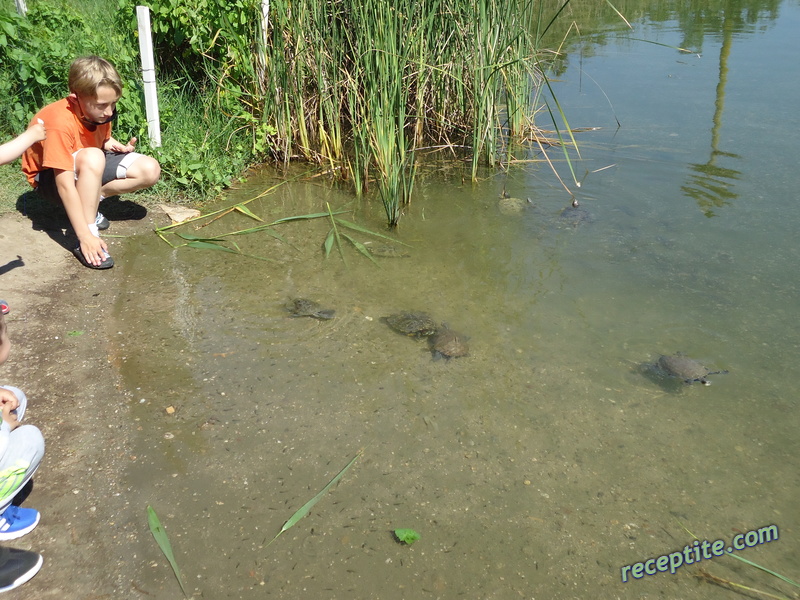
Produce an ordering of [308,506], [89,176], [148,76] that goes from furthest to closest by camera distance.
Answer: [148,76], [89,176], [308,506]

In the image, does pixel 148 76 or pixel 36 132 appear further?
pixel 148 76

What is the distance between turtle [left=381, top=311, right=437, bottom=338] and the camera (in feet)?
11.2

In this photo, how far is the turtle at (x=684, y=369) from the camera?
3.11 m

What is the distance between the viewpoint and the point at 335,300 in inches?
145

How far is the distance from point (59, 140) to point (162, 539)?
2306mm

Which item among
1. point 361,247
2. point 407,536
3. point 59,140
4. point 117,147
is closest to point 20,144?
point 59,140

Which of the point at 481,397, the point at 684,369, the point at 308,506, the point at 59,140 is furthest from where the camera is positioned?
the point at 59,140

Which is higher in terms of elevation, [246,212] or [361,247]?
[246,212]

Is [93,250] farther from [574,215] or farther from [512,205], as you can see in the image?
[574,215]

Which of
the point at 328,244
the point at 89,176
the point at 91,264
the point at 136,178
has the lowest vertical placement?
the point at 328,244

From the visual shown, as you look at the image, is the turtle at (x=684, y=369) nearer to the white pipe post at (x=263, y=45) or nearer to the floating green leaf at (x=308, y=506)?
the floating green leaf at (x=308, y=506)

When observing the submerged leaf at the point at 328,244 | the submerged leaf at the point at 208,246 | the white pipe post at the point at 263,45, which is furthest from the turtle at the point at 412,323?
the white pipe post at the point at 263,45

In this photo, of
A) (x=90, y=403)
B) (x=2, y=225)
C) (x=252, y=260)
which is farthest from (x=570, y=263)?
(x=2, y=225)

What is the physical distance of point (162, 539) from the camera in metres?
2.20
